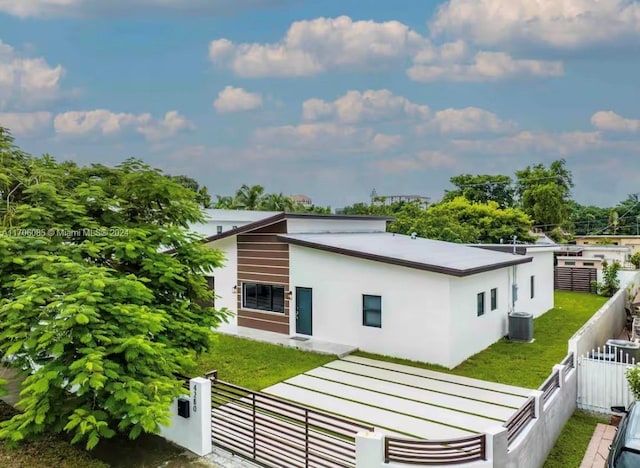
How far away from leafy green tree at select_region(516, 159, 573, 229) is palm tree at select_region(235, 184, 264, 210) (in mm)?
26258

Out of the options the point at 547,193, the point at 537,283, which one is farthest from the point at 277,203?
the point at 537,283

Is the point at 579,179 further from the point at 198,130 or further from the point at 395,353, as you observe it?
the point at 395,353

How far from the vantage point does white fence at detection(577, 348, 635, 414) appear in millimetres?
7941

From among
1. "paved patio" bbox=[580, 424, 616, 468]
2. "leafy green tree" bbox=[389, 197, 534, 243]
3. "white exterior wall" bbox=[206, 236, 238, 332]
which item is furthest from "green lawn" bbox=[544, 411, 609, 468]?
"leafy green tree" bbox=[389, 197, 534, 243]

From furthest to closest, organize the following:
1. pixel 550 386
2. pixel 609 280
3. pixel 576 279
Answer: pixel 576 279
pixel 609 280
pixel 550 386

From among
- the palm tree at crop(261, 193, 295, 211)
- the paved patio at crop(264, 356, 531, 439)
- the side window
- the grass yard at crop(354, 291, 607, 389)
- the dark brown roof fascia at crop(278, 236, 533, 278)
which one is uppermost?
the palm tree at crop(261, 193, 295, 211)

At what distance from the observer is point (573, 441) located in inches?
284

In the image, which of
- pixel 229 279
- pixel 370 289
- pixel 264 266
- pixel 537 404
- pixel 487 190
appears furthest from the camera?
pixel 487 190

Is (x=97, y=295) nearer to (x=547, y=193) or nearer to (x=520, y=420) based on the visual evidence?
(x=520, y=420)

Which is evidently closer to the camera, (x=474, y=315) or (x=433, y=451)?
(x=433, y=451)

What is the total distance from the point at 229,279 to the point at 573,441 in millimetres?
10693

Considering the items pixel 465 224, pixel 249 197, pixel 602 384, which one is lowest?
pixel 602 384

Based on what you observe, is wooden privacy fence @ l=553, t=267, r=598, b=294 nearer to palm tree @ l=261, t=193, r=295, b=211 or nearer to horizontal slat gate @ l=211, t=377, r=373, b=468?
horizontal slat gate @ l=211, t=377, r=373, b=468

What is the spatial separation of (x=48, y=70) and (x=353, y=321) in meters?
14.2
